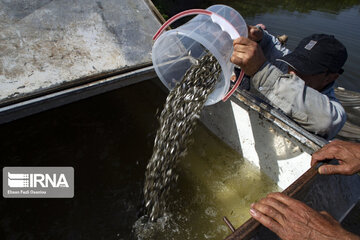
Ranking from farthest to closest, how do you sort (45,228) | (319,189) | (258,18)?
(258,18), (45,228), (319,189)

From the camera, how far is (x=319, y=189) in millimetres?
1470

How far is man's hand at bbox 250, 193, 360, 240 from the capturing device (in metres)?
1.07

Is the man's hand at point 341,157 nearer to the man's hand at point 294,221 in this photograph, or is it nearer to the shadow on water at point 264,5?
the man's hand at point 294,221

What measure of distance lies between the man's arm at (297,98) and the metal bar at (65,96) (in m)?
0.97

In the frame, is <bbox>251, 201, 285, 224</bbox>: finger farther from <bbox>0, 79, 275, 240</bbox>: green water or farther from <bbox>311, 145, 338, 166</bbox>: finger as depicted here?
<bbox>0, 79, 275, 240</bbox>: green water

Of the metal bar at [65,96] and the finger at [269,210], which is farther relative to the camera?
the metal bar at [65,96]

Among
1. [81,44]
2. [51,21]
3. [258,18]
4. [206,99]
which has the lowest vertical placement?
[258,18]

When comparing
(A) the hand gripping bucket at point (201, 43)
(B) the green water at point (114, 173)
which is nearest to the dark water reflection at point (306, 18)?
(B) the green water at point (114, 173)

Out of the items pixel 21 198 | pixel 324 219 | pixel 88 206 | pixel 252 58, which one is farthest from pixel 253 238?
pixel 21 198

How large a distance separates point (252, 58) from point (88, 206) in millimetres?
1826

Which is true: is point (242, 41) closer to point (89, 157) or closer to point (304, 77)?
point (304, 77)

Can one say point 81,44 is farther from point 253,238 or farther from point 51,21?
point 253,238

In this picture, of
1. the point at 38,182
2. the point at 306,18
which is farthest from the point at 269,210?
the point at 306,18

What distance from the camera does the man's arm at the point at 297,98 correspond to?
1666mm
